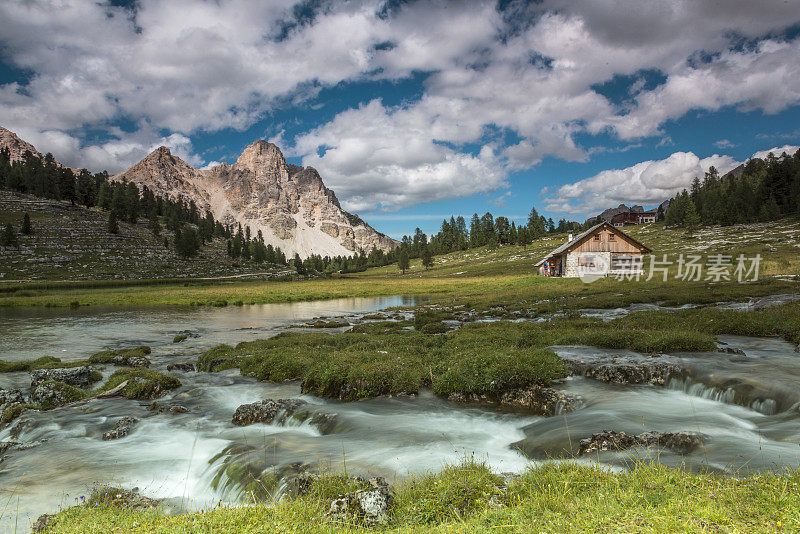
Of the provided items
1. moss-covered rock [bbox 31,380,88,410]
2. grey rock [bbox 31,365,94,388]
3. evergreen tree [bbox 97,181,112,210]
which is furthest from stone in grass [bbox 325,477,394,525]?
evergreen tree [bbox 97,181,112,210]

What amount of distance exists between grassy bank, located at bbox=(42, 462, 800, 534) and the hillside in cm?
12655

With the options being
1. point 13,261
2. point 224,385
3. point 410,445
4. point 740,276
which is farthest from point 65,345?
point 13,261

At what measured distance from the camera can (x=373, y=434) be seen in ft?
32.6

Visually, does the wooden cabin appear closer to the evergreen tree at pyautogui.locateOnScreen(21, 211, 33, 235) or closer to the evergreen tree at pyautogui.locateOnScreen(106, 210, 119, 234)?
the evergreen tree at pyautogui.locateOnScreen(106, 210, 119, 234)

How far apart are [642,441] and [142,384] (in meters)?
17.1

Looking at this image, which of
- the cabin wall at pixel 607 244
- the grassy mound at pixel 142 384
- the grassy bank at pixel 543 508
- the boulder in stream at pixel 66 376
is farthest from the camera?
the cabin wall at pixel 607 244

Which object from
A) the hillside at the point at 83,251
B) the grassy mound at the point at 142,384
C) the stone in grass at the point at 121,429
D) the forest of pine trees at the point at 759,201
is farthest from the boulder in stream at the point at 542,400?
the forest of pine trees at the point at 759,201

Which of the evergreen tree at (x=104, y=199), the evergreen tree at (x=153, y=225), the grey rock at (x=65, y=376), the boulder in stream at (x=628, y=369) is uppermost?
the evergreen tree at (x=104, y=199)

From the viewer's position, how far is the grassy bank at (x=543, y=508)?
4309 mm

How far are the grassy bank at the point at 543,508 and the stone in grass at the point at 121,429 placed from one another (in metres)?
5.11

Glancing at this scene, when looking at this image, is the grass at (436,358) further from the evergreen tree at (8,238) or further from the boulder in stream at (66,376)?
the evergreen tree at (8,238)

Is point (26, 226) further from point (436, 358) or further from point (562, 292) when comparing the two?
point (436, 358)

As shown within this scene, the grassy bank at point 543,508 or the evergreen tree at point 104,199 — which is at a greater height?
the evergreen tree at point 104,199

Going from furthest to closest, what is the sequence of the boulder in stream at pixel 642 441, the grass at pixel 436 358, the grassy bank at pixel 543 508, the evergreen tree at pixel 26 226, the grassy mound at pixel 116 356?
the evergreen tree at pixel 26 226
the grassy mound at pixel 116 356
the grass at pixel 436 358
the boulder in stream at pixel 642 441
the grassy bank at pixel 543 508
